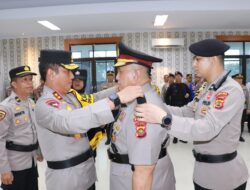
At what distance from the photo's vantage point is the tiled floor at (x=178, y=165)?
369 cm

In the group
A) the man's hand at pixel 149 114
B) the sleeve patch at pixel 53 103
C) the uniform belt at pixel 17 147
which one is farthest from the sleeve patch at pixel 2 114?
the man's hand at pixel 149 114

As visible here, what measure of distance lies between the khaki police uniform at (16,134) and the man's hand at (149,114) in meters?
1.52

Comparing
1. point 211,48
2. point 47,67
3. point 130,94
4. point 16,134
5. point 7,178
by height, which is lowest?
point 7,178

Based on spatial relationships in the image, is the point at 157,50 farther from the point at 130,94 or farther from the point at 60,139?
the point at 130,94

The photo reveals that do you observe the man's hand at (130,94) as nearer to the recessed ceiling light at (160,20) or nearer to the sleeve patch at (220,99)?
the sleeve patch at (220,99)

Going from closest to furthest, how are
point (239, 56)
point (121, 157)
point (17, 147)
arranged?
point (121, 157), point (17, 147), point (239, 56)

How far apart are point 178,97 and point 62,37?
18.1ft

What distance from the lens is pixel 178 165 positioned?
446 cm

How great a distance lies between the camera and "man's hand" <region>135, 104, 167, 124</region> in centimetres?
132

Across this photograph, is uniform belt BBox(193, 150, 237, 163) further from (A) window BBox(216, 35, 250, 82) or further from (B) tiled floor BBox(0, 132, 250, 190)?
(A) window BBox(216, 35, 250, 82)

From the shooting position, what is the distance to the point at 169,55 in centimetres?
984

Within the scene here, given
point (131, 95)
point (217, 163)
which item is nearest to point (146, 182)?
point (131, 95)

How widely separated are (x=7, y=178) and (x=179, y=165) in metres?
2.89

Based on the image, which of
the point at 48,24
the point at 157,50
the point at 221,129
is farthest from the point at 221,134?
the point at 157,50
